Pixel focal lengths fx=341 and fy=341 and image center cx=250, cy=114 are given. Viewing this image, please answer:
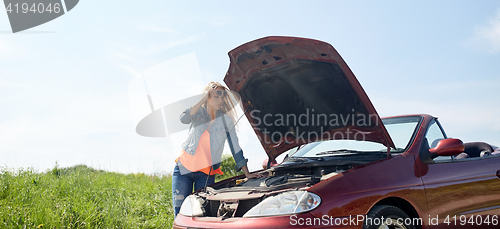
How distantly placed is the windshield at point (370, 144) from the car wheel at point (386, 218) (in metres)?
0.70

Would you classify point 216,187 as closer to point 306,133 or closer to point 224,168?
point 306,133

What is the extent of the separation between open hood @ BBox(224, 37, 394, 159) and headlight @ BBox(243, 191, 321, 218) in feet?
3.66

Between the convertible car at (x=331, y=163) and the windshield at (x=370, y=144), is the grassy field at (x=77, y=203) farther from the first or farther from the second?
the windshield at (x=370, y=144)

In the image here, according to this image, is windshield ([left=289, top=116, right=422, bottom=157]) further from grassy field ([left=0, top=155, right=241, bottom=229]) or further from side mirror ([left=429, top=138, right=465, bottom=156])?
grassy field ([left=0, top=155, right=241, bottom=229])

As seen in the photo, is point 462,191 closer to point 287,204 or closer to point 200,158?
point 287,204

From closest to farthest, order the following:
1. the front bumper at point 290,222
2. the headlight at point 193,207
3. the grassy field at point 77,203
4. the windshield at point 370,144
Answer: the front bumper at point 290,222, the headlight at point 193,207, the windshield at point 370,144, the grassy field at point 77,203

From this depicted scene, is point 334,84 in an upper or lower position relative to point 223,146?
upper

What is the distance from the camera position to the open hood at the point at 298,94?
313 cm

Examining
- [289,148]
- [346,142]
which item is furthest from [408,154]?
[289,148]

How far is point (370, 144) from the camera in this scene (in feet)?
12.0

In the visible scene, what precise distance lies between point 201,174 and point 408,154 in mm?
2126

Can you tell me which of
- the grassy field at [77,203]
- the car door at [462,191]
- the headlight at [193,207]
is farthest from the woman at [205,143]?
the car door at [462,191]

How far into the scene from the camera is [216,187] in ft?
12.0

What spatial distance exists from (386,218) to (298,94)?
5.27ft
